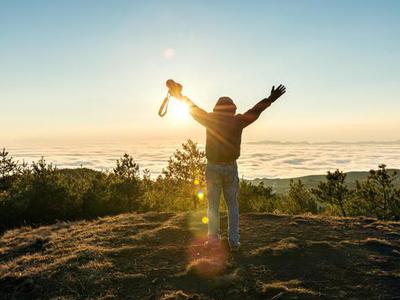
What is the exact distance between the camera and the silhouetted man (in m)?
8.85

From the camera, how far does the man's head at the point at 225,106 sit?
8.89 metres

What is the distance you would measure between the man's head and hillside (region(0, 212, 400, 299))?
3.51m

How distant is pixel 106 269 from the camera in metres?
8.66

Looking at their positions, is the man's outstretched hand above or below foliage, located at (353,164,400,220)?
above

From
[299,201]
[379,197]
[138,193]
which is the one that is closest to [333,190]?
[299,201]

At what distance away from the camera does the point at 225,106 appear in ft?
29.2

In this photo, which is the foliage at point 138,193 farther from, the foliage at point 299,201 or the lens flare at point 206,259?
the lens flare at point 206,259

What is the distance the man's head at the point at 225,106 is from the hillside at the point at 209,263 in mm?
3509

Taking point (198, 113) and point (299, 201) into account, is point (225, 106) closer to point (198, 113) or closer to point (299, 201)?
point (198, 113)

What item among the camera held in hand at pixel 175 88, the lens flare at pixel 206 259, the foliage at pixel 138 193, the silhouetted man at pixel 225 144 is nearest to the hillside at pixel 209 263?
the lens flare at pixel 206 259

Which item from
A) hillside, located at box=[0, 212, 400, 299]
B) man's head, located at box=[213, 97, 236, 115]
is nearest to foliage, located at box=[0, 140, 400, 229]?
hillside, located at box=[0, 212, 400, 299]

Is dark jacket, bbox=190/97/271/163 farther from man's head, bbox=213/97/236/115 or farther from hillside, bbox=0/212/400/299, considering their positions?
hillside, bbox=0/212/400/299

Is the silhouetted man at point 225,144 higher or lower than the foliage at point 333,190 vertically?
higher

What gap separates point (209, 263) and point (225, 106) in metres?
3.67
